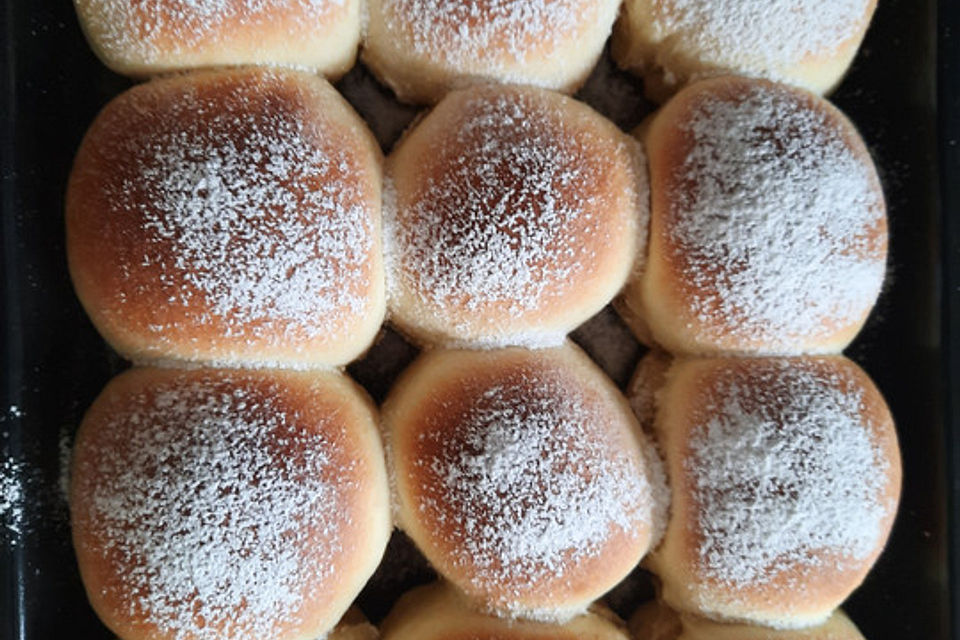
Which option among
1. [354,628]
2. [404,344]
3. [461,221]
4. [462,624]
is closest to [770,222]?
[461,221]

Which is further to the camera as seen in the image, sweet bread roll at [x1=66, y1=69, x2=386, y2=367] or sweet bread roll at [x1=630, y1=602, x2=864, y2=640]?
sweet bread roll at [x1=630, y1=602, x2=864, y2=640]

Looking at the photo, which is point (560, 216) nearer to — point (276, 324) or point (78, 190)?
point (276, 324)

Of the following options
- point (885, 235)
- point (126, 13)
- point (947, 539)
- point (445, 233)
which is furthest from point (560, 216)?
point (947, 539)

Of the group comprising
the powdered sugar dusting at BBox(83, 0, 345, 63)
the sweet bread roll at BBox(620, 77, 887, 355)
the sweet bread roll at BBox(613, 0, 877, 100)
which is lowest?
the sweet bread roll at BBox(620, 77, 887, 355)

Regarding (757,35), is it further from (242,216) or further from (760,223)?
(242,216)

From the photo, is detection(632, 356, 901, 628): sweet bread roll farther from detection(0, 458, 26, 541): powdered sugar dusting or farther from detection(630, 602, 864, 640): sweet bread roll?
detection(0, 458, 26, 541): powdered sugar dusting

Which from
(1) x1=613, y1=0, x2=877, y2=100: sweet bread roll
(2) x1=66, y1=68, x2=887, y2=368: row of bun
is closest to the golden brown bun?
(2) x1=66, y1=68, x2=887, y2=368: row of bun
